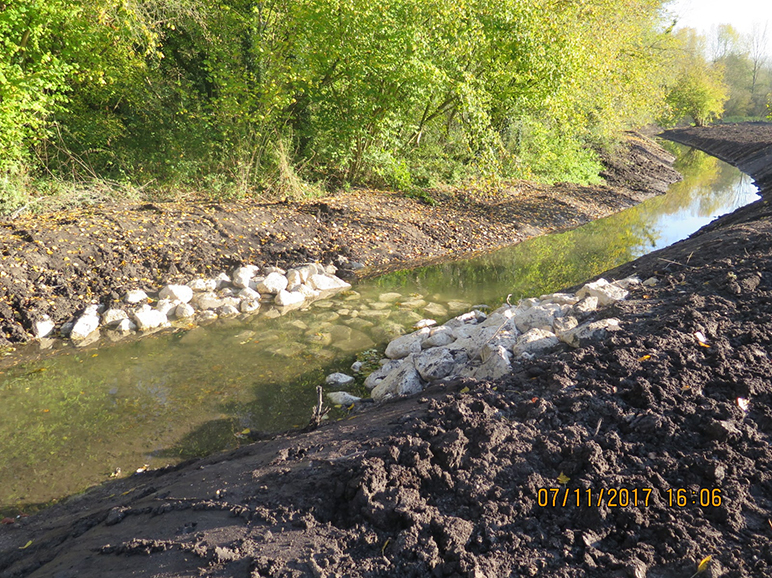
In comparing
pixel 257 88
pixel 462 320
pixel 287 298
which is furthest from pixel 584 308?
pixel 257 88

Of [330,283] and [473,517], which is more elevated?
[473,517]

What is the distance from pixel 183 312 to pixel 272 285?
144cm

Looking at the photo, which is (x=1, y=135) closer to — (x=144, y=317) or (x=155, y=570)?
(x=144, y=317)

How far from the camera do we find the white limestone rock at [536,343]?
14.1 feet

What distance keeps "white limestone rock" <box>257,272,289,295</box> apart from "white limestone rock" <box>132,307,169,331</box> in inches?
62.2

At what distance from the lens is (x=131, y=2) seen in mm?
8250

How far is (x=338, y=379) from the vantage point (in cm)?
536

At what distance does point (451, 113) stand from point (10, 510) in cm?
1285

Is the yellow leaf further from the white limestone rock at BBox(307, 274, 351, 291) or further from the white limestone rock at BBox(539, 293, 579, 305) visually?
the white limestone rock at BBox(307, 274, 351, 291)

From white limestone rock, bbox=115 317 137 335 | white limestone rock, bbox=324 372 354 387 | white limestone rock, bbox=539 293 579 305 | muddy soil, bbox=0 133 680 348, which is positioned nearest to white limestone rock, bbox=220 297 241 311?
muddy soil, bbox=0 133 680 348

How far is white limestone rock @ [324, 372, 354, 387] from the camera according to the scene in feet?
17.5

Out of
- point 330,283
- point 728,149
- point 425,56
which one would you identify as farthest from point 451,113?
point 728,149

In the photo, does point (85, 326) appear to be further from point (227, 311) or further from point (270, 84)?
point (270, 84)

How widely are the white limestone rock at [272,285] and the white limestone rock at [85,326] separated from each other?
2.33 m
